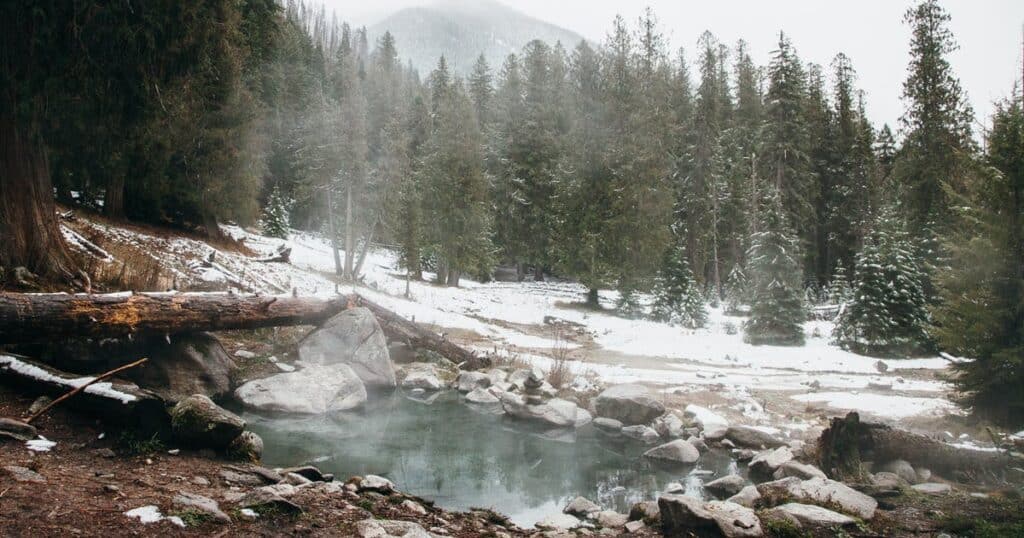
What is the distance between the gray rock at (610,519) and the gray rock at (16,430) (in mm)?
5519

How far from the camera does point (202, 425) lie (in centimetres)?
607

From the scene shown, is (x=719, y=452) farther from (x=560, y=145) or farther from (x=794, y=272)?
(x=560, y=145)

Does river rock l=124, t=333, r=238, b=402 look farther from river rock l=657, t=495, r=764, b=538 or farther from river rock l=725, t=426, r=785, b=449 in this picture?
river rock l=725, t=426, r=785, b=449

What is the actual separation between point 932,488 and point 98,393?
958 centimetres

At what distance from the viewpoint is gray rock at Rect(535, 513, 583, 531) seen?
5.88m

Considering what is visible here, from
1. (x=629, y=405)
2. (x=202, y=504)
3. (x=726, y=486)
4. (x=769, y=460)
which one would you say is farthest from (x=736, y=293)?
(x=202, y=504)

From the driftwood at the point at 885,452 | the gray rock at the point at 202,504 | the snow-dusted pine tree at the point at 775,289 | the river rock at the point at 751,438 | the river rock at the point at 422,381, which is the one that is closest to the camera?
the gray rock at the point at 202,504

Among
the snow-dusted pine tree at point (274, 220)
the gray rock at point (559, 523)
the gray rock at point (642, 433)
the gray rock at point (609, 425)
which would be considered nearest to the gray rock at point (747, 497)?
the gray rock at point (559, 523)

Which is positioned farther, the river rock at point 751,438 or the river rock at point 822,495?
the river rock at point 751,438

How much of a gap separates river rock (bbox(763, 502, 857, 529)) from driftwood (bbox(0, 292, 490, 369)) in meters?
8.34

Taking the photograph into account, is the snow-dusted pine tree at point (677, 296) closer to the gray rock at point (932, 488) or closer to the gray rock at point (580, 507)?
the gray rock at point (932, 488)

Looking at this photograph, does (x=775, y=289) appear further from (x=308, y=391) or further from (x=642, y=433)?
(x=308, y=391)

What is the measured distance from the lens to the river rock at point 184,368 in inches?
349

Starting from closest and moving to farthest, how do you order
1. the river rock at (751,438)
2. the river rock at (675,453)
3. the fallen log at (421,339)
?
1. the river rock at (675,453)
2. the river rock at (751,438)
3. the fallen log at (421,339)
